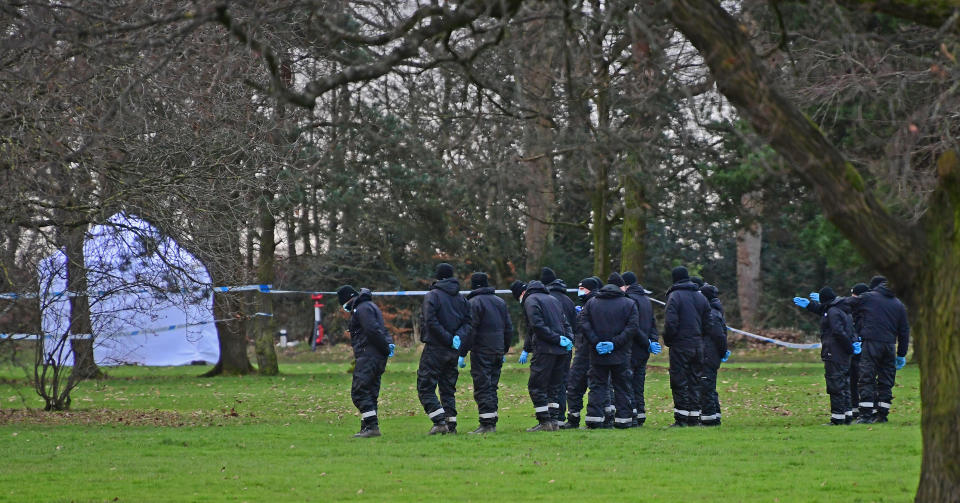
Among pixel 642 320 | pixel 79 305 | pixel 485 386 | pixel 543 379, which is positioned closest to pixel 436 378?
pixel 485 386

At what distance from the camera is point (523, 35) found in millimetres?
9047

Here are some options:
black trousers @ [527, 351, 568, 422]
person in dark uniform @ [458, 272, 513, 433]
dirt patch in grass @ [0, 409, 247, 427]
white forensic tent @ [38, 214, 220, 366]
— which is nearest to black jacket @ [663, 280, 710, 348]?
black trousers @ [527, 351, 568, 422]

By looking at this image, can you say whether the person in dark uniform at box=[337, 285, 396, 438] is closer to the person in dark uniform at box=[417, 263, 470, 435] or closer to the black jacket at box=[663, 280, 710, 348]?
the person in dark uniform at box=[417, 263, 470, 435]

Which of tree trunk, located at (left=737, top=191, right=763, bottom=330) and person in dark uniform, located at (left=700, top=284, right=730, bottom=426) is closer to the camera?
person in dark uniform, located at (left=700, top=284, right=730, bottom=426)

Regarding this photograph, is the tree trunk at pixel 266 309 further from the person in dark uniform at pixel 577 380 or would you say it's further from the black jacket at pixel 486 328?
the black jacket at pixel 486 328

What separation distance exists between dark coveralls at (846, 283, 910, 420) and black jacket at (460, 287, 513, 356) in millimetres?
4837

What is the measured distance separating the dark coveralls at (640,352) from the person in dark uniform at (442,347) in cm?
248

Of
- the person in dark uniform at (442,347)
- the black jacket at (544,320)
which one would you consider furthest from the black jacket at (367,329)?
the black jacket at (544,320)

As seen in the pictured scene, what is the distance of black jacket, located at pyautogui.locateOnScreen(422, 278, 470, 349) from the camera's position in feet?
49.4

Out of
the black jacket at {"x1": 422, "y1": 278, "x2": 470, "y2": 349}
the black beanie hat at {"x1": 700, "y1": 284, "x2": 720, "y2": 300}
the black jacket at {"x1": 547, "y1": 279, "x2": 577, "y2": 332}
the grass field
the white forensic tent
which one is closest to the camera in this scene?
the grass field

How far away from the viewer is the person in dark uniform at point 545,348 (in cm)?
1561

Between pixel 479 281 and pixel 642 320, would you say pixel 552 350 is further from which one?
pixel 642 320

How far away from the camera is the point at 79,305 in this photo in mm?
21188

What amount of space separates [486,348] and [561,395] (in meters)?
1.80
